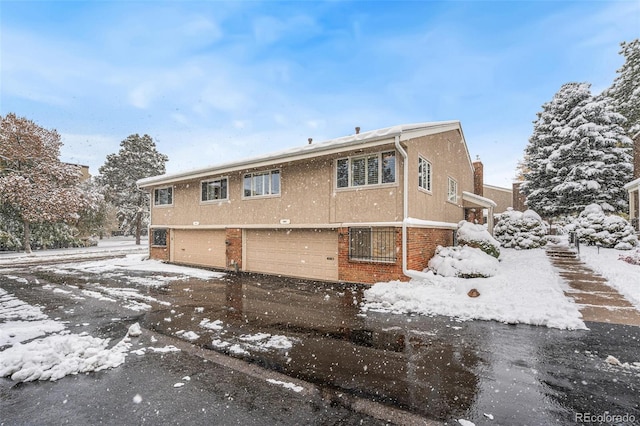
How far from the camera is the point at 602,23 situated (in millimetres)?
12508

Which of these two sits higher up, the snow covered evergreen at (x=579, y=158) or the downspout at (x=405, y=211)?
the snow covered evergreen at (x=579, y=158)

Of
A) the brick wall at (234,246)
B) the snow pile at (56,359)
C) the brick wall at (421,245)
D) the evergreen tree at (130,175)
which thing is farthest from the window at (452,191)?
the evergreen tree at (130,175)

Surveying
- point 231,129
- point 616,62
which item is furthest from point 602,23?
point 231,129

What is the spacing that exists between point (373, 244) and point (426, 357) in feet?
19.1

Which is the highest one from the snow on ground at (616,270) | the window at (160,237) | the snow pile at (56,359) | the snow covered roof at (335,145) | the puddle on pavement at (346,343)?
the snow covered roof at (335,145)

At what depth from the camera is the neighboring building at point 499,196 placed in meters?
31.2

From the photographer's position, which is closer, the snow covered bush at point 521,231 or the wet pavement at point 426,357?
the wet pavement at point 426,357

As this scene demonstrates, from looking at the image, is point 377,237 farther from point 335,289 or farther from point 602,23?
point 602,23

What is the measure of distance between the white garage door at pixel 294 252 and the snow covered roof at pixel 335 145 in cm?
281

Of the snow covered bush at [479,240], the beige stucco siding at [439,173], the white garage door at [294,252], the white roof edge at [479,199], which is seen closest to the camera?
the beige stucco siding at [439,173]

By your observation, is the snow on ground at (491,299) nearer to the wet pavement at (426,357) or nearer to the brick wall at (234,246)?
the wet pavement at (426,357)

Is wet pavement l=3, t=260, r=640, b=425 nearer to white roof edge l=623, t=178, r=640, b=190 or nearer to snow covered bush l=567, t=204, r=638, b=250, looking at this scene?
snow covered bush l=567, t=204, r=638, b=250

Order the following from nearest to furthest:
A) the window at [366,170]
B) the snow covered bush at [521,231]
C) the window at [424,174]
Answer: the window at [366,170]
the window at [424,174]
the snow covered bush at [521,231]

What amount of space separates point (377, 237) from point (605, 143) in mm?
19849
